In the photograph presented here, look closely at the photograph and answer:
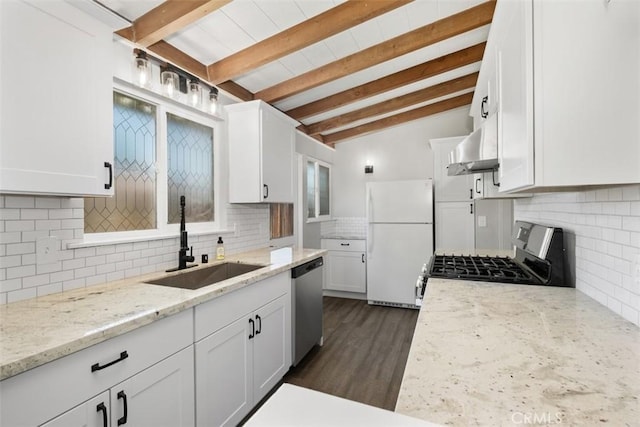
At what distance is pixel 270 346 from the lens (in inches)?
81.3

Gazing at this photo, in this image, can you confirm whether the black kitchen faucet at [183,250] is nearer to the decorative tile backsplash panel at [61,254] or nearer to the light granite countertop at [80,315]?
the decorative tile backsplash panel at [61,254]

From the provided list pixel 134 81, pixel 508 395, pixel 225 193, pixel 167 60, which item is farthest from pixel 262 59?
pixel 508 395

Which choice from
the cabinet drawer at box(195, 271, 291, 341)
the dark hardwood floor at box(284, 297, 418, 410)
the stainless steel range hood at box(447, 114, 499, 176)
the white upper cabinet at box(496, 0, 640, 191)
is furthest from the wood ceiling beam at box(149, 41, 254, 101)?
the dark hardwood floor at box(284, 297, 418, 410)

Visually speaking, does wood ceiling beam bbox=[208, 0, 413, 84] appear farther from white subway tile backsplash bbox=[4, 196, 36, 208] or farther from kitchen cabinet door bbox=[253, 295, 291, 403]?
kitchen cabinet door bbox=[253, 295, 291, 403]

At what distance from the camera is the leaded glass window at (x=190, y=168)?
2.25 meters

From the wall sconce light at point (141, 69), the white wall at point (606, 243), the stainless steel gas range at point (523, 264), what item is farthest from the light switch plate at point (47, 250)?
the white wall at point (606, 243)

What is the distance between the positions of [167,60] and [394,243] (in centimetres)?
322

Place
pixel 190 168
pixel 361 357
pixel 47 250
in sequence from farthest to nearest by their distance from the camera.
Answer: pixel 361 357, pixel 190 168, pixel 47 250

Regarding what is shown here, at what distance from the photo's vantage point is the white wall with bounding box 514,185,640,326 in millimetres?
1048

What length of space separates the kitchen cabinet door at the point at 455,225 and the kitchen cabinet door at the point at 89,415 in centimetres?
380

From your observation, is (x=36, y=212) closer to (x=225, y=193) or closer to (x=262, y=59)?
(x=225, y=193)

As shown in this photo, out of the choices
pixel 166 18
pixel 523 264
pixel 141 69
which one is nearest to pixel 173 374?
pixel 141 69

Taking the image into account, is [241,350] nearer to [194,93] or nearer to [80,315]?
[80,315]

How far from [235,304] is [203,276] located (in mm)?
590
